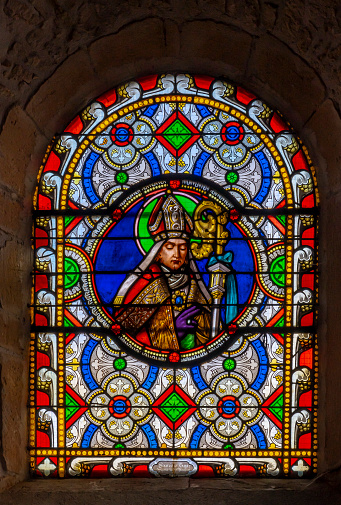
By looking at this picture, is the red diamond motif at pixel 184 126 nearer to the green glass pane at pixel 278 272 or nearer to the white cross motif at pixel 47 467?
the green glass pane at pixel 278 272

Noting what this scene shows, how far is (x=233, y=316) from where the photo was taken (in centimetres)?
430

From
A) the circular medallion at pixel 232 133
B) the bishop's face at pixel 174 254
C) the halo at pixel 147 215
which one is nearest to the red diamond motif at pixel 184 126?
the circular medallion at pixel 232 133

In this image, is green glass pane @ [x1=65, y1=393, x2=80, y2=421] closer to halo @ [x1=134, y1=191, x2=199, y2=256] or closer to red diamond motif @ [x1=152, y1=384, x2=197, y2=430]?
red diamond motif @ [x1=152, y1=384, x2=197, y2=430]

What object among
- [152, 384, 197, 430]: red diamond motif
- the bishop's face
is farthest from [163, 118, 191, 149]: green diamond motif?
[152, 384, 197, 430]: red diamond motif

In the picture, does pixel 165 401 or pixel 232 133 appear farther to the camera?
pixel 232 133

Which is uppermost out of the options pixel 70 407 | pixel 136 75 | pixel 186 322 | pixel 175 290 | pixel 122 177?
pixel 136 75

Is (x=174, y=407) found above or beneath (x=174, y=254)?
beneath

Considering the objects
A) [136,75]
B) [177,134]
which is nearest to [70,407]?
[177,134]

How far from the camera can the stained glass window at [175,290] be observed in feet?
13.9

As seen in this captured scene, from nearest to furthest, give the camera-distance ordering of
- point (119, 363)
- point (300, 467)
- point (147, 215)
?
point (300, 467) → point (119, 363) → point (147, 215)

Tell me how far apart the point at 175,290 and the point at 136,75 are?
137 centimetres

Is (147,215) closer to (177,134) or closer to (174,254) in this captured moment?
(174,254)

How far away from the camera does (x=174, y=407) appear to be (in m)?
4.27

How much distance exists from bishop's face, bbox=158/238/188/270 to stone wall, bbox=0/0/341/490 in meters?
0.83
